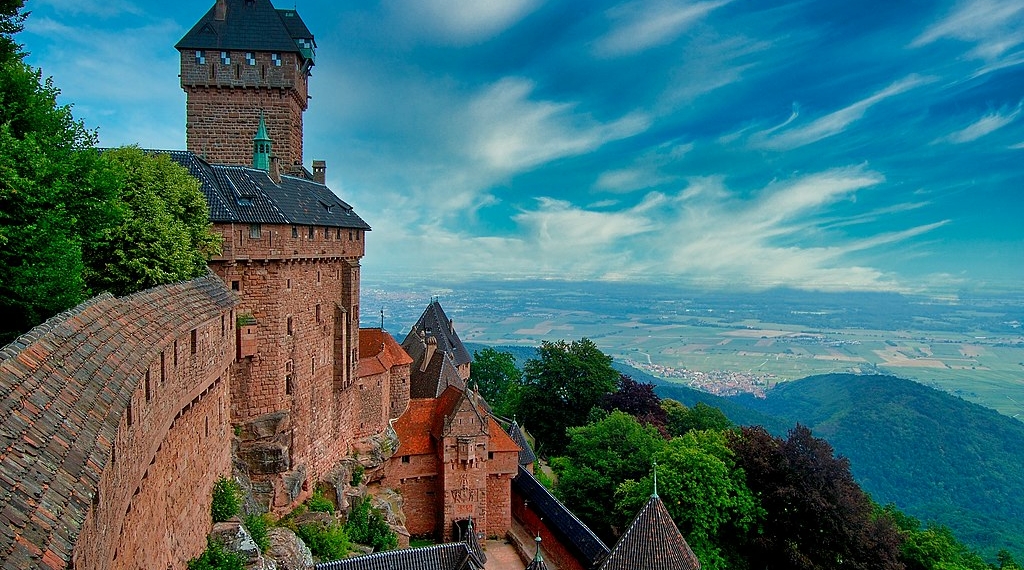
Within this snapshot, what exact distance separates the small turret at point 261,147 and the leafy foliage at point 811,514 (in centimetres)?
2601

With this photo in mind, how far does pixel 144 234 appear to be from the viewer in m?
12.6

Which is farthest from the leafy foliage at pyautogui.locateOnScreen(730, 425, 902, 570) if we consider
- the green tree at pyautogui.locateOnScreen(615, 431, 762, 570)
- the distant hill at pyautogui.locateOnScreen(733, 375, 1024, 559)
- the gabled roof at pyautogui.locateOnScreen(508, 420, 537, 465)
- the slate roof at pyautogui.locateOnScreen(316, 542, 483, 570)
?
the distant hill at pyautogui.locateOnScreen(733, 375, 1024, 559)

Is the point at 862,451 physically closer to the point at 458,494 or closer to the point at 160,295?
the point at 458,494

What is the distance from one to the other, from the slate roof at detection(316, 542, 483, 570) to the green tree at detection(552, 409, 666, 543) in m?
10.8

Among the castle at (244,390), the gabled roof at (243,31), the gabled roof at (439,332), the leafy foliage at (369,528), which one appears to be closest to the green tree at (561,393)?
the gabled roof at (439,332)

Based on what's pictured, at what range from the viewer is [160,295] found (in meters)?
10.8

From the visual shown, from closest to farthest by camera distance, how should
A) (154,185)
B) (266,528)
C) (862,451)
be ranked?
1. (154,185)
2. (266,528)
3. (862,451)

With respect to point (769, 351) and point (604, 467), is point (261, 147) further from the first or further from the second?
point (769, 351)

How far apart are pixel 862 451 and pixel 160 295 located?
3391 inches

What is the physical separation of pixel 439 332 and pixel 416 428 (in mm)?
13044

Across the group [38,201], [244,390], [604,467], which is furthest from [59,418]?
[604,467]

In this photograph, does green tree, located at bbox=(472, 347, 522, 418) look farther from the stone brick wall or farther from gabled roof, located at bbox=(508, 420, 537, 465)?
the stone brick wall

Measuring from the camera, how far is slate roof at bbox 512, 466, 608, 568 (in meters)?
25.5

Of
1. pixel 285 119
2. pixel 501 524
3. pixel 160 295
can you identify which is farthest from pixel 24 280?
pixel 501 524
